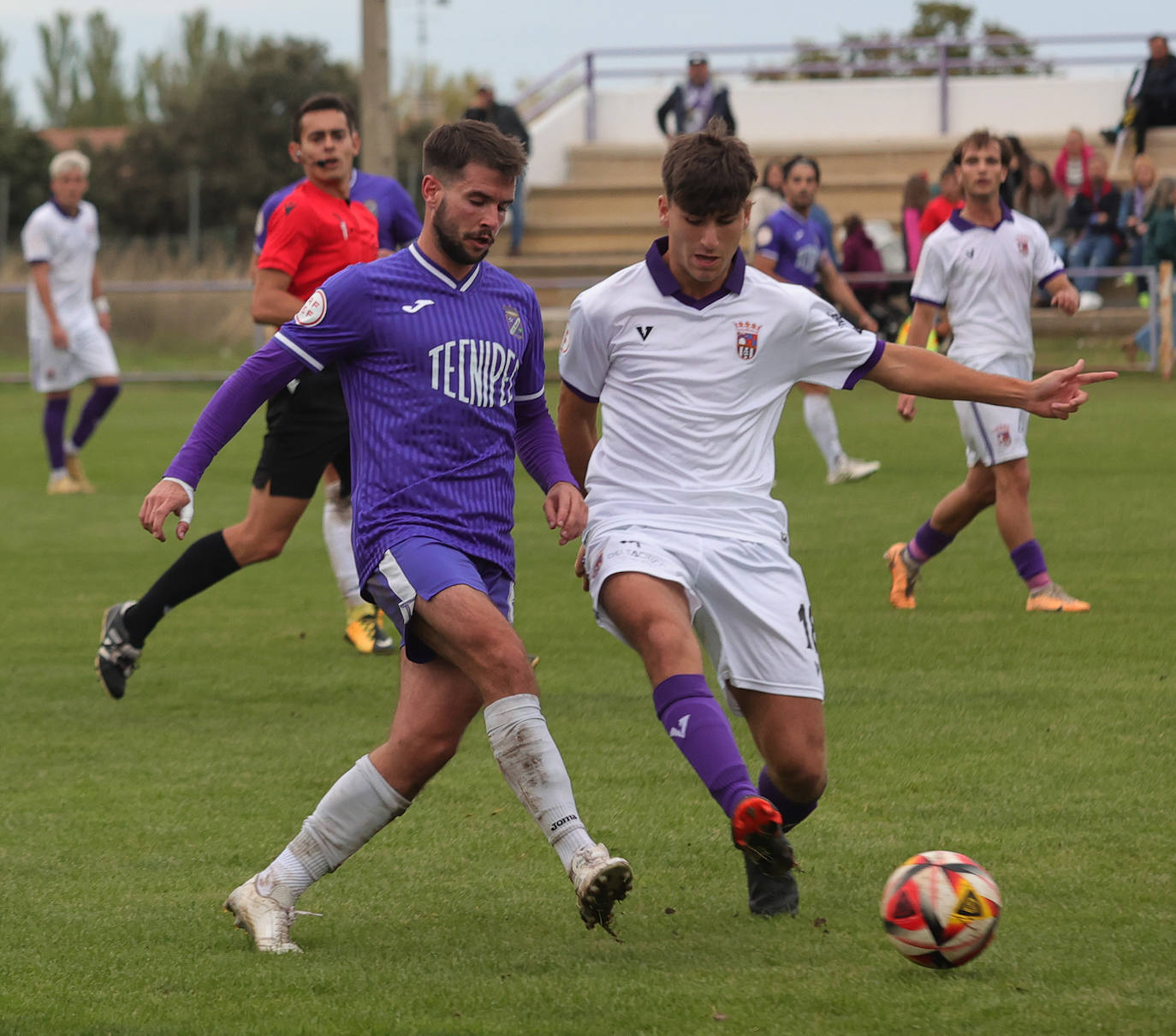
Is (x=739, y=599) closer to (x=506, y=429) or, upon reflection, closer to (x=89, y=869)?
(x=506, y=429)

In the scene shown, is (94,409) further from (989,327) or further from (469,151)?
(469,151)

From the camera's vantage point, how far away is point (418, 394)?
4.30 meters

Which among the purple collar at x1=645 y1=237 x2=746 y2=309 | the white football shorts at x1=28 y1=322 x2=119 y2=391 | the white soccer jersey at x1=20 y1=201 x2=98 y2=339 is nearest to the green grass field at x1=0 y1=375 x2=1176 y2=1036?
the purple collar at x1=645 y1=237 x2=746 y2=309

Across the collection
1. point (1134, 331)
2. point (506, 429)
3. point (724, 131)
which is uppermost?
point (724, 131)

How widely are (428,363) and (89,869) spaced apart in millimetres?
1801

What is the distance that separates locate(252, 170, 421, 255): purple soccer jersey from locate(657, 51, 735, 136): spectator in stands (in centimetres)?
1484

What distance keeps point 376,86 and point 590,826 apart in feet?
60.6

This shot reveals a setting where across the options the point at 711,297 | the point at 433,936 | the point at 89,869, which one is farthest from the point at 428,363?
the point at 89,869

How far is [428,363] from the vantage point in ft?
14.1

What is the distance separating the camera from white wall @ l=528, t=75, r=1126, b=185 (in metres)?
28.4

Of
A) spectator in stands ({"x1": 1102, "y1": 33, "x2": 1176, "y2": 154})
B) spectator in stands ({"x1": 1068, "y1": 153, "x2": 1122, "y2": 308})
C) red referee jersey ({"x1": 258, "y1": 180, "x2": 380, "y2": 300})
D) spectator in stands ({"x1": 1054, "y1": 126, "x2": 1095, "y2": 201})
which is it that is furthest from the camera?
spectator in stands ({"x1": 1102, "y1": 33, "x2": 1176, "y2": 154})

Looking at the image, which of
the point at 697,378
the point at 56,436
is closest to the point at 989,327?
the point at 697,378

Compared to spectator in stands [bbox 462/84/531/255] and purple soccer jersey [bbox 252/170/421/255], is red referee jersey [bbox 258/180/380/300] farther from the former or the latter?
spectator in stands [bbox 462/84/531/255]

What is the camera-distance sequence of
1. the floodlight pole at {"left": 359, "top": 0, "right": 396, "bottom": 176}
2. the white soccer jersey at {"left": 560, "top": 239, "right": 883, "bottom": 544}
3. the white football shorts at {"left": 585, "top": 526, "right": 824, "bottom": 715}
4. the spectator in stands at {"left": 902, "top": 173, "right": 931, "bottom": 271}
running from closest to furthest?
the white football shorts at {"left": 585, "top": 526, "right": 824, "bottom": 715}, the white soccer jersey at {"left": 560, "top": 239, "right": 883, "bottom": 544}, the spectator in stands at {"left": 902, "top": 173, "right": 931, "bottom": 271}, the floodlight pole at {"left": 359, "top": 0, "right": 396, "bottom": 176}
